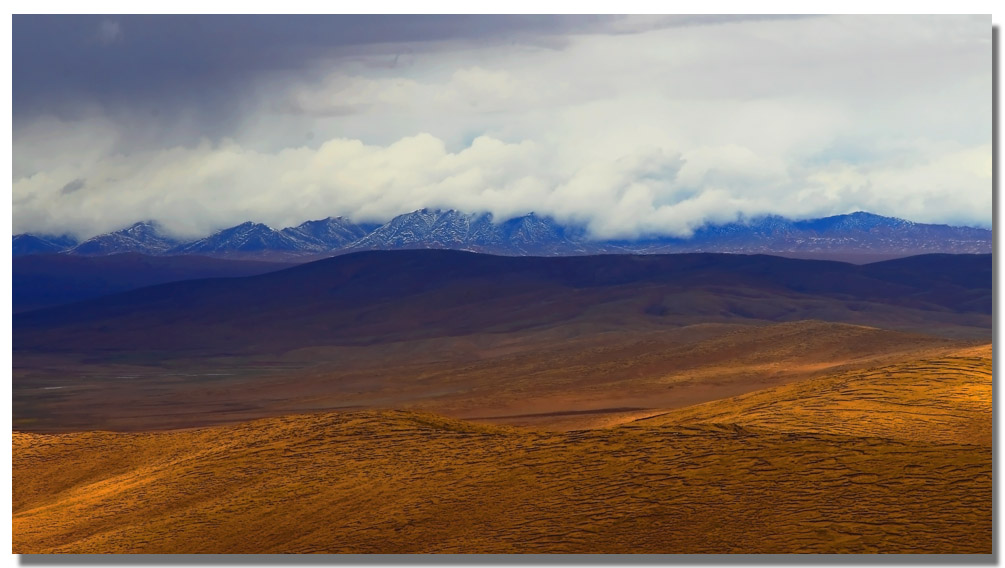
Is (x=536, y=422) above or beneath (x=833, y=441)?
beneath

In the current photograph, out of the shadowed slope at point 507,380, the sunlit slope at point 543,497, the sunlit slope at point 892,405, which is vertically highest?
the sunlit slope at point 892,405

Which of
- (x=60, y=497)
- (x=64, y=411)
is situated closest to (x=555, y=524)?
(x=60, y=497)

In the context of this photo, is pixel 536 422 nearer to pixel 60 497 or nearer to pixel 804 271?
pixel 60 497

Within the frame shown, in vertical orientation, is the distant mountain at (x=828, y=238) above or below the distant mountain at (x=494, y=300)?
above

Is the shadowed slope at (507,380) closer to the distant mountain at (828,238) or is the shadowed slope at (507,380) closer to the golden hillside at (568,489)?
the golden hillside at (568,489)

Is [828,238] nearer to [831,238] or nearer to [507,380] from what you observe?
[831,238]

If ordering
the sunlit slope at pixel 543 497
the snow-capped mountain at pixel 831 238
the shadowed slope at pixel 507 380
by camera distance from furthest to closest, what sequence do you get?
the snow-capped mountain at pixel 831 238
the shadowed slope at pixel 507 380
the sunlit slope at pixel 543 497

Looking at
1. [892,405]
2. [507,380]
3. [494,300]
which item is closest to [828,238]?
[494,300]

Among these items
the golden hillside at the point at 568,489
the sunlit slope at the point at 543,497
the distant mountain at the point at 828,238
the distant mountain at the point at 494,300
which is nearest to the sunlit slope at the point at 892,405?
the golden hillside at the point at 568,489
